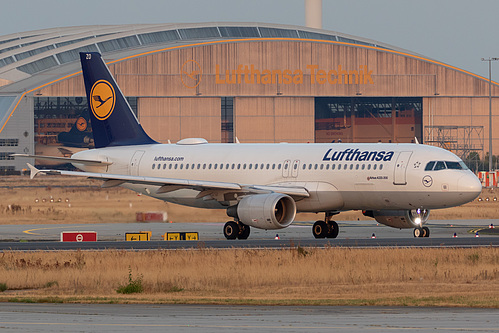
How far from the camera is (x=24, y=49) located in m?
144

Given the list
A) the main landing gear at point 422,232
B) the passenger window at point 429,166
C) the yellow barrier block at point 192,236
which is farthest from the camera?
the yellow barrier block at point 192,236

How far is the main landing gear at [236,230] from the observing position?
42844mm

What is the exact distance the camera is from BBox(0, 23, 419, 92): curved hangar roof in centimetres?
13400

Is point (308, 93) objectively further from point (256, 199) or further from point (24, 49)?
point (256, 199)

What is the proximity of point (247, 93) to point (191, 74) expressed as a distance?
772 centimetres

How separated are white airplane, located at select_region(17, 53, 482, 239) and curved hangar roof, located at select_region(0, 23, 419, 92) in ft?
259

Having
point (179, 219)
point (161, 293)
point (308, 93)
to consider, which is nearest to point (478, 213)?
point (179, 219)

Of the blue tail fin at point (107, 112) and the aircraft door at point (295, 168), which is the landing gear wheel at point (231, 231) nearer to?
the aircraft door at point (295, 168)

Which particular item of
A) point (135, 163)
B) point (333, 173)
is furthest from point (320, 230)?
point (135, 163)

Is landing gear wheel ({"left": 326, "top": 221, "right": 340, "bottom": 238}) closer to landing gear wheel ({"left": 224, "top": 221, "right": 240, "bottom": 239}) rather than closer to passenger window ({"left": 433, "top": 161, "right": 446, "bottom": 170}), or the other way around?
landing gear wheel ({"left": 224, "top": 221, "right": 240, "bottom": 239})

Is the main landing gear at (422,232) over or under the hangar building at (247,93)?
under

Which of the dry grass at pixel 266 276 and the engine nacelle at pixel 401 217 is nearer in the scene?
the dry grass at pixel 266 276

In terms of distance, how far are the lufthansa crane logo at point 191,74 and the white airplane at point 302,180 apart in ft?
236

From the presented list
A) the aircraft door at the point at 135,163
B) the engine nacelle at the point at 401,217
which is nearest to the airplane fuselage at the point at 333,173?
the aircraft door at the point at 135,163
